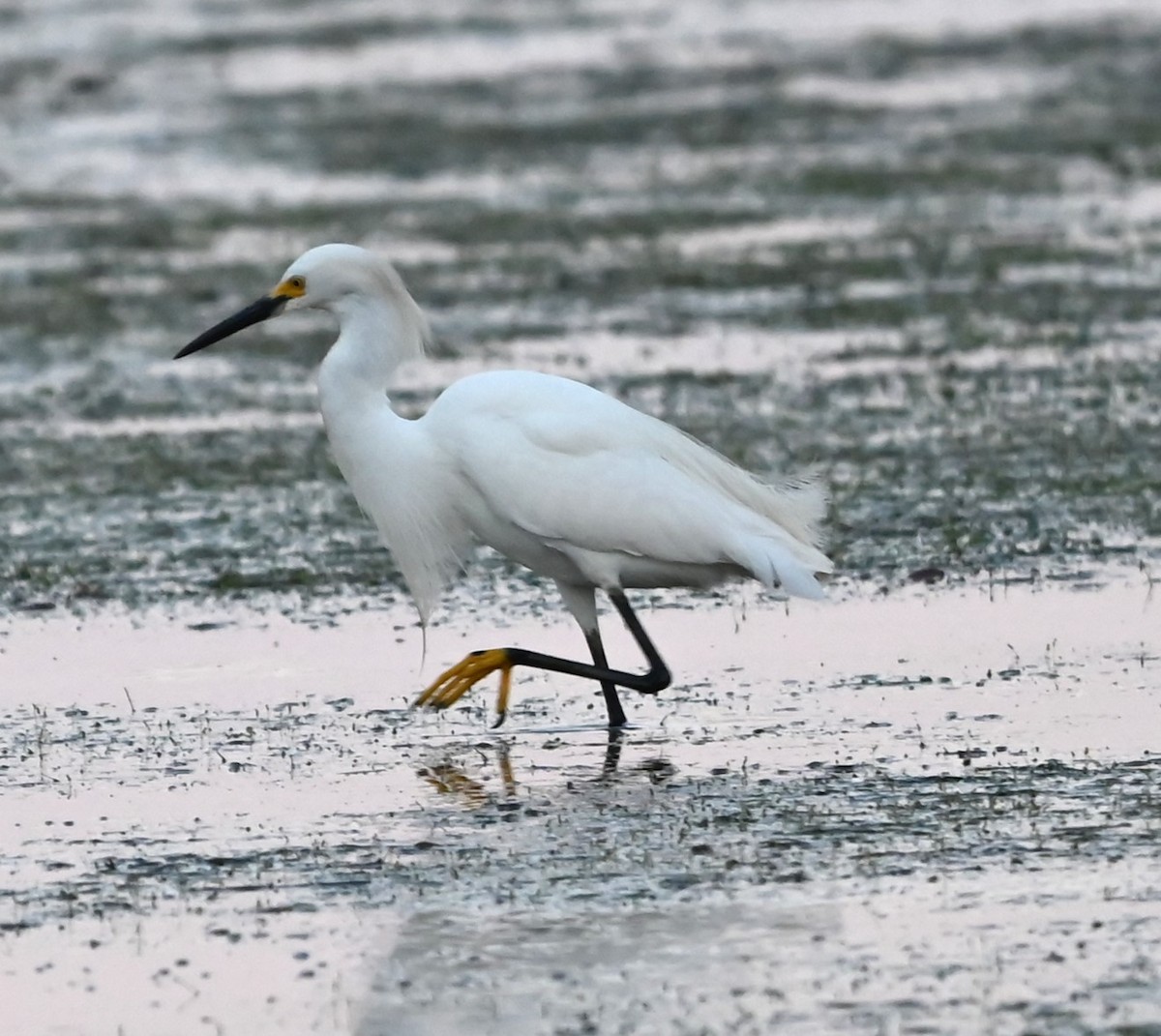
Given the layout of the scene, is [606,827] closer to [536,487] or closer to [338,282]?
[536,487]

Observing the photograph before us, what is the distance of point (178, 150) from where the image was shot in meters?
25.5

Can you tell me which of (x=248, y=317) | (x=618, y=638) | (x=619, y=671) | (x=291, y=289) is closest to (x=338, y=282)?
(x=291, y=289)

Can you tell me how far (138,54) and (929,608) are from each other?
2550 cm

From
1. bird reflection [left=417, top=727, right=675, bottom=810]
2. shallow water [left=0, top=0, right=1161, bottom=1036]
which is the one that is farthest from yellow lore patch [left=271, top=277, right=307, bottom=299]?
bird reflection [left=417, top=727, right=675, bottom=810]

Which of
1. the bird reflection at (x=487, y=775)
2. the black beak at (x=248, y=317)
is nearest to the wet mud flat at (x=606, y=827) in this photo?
the bird reflection at (x=487, y=775)

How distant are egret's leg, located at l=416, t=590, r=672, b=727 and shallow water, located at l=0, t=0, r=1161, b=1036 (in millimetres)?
135

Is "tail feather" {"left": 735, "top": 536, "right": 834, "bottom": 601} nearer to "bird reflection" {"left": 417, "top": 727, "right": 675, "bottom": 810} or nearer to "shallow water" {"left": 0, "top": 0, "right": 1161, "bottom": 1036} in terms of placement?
"shallow water" {"left": 0, "top": 0, "right": 1161, "bottom": 1036}

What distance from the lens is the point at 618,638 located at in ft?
31.3

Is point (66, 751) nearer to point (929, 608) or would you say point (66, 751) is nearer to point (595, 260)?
point (929, 608)

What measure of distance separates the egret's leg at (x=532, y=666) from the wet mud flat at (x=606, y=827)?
0.43ft

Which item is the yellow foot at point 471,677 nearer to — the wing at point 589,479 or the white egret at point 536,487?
the white egret at point 536,487

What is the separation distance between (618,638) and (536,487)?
5.44 feet

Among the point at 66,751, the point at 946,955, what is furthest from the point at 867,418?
the point at 946,955

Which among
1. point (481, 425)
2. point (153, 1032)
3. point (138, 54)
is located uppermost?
point (138, 54)
